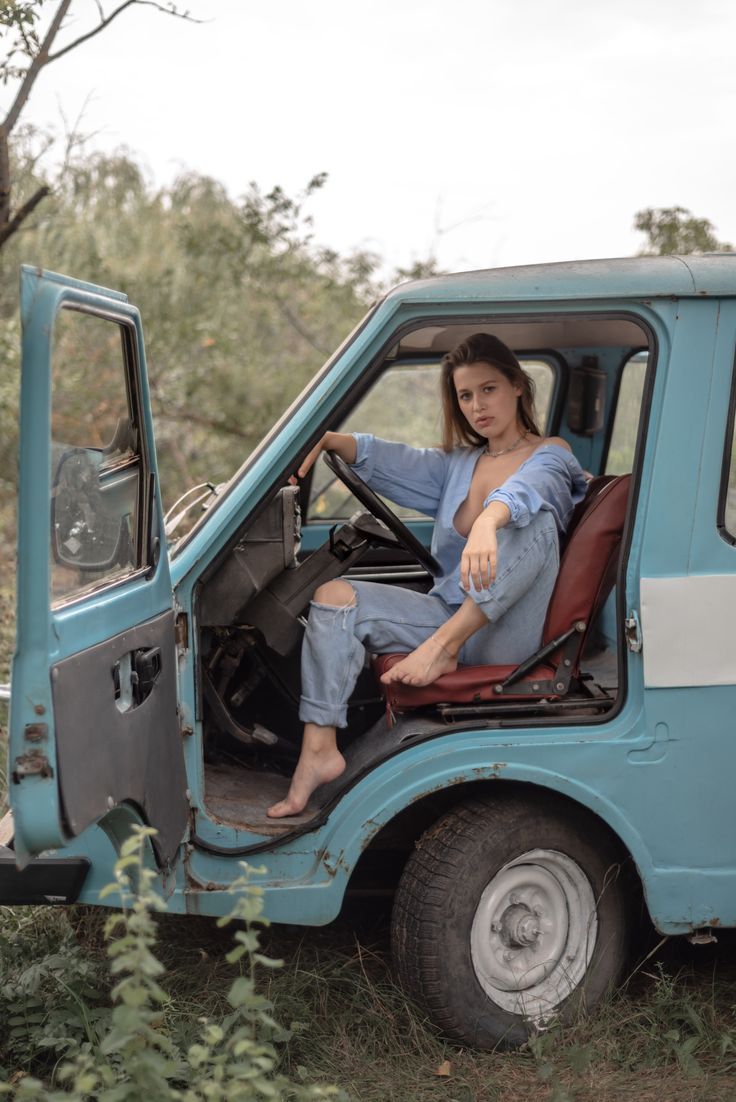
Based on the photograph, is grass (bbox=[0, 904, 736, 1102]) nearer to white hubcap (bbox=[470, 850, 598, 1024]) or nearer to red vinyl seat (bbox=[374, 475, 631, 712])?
white hubcap (bbox=[470, 850, 598, 1024])

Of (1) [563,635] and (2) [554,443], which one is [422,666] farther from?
(2) [554,443]

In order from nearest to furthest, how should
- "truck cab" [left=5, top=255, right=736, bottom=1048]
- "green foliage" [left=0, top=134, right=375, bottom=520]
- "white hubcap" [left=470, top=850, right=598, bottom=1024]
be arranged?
"truck cab" [left=5, top=255, right=736, bottom=1048]
"white hubcap" [left=470, top=850, right=598, bottom=1024]
"green foliage" [left=0, top=134, right=375, bottom=520]

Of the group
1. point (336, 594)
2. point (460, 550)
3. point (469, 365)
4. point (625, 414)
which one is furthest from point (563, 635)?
point (625, 414)

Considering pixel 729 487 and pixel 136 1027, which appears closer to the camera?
pixel 136 1027

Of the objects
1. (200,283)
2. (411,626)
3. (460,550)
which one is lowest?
(411,626)

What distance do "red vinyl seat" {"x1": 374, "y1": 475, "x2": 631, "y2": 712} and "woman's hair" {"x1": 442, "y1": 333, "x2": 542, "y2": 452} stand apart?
469mm

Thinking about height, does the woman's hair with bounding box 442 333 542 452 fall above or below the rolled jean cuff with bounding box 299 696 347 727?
above

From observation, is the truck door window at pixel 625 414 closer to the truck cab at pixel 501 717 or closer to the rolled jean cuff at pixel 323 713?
the truck cab at pixel 501 717

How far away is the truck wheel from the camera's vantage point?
292 centimetres

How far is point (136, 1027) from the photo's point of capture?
2078mm

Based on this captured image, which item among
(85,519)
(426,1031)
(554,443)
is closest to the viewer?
(85,519)

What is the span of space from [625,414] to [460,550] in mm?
1262

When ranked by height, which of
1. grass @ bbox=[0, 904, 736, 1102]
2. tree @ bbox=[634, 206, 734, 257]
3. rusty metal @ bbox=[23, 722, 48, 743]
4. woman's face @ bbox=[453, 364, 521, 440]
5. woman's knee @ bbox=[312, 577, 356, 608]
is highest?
tree @ bbox=[634, 206, 734, 257]

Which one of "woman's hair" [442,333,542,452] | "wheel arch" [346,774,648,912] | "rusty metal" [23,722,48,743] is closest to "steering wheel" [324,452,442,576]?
"woman's hair" [442,333,542,452]
